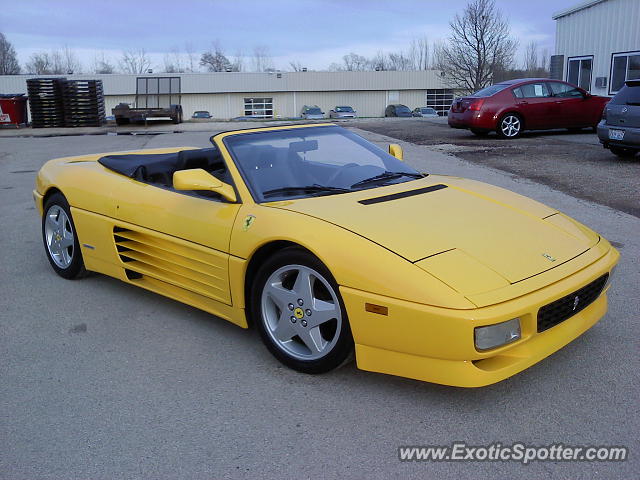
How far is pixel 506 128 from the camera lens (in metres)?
14.8

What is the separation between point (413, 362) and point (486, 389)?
0.48 m

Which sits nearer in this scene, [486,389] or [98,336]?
[486,389]

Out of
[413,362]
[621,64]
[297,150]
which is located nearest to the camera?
[413,362]

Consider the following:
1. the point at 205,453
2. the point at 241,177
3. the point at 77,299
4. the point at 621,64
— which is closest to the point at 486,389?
the point at 205,453

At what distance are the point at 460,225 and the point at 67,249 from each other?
10.2 ft

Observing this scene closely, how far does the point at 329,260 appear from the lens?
9.48 feet

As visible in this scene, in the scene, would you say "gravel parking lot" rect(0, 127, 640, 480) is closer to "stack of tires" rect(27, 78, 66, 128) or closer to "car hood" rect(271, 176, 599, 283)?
"car hood" rect(271, 176, 599, 283)

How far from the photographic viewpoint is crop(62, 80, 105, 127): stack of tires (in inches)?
956

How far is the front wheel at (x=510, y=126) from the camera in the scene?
14656 mm

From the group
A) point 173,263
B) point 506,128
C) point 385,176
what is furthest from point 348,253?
point 506,128

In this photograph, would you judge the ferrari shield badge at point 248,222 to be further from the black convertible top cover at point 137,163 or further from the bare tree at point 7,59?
the bare tree at point 7,59

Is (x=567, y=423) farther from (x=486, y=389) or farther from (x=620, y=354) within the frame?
(x=620, y=354)

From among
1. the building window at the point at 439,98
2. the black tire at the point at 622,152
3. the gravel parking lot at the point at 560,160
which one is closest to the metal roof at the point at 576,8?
the gravel parking lot at the point at 560,160

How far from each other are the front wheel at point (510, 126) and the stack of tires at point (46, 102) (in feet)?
57.9
